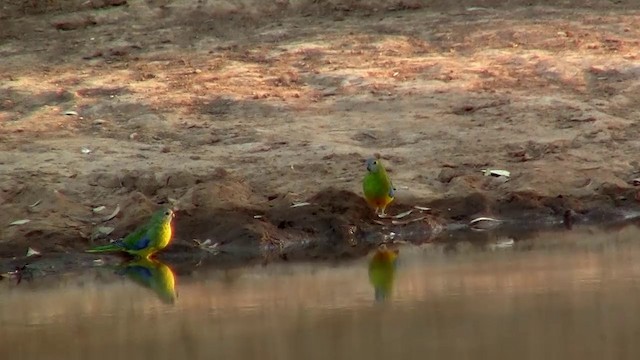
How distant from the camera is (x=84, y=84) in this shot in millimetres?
12836

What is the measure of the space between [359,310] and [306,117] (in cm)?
408

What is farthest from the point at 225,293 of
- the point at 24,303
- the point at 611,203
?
the point at 611,203

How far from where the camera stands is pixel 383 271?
9.16 metres

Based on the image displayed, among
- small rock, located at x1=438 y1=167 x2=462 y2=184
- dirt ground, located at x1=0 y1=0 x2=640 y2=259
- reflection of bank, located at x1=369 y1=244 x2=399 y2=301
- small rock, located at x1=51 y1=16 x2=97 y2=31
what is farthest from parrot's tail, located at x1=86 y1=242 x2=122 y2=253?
small rock, located at x1=51 y1=16 x2=97 y2=31

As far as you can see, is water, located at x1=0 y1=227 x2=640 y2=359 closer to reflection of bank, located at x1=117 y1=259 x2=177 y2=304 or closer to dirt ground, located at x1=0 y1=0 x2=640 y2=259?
reflection of bank, located at x1=117 y1=259 x2=177 y2=304

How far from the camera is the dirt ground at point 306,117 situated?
10383mm

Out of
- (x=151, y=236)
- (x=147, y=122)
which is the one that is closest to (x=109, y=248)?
(x=151, y=236)

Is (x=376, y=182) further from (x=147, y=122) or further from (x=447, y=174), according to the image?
(x=147, y=122)

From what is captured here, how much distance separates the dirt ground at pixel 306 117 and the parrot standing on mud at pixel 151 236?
13.0 inches

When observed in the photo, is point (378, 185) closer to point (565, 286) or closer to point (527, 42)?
point (565, 286)

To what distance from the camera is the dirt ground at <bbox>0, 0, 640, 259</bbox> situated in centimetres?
1038

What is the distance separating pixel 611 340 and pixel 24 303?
11.5ft

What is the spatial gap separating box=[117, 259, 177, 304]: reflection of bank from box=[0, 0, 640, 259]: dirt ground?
298mm

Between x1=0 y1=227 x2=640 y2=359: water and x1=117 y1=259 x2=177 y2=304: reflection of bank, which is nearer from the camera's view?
x1=0 y1=227 x2=640 y2=359: water
